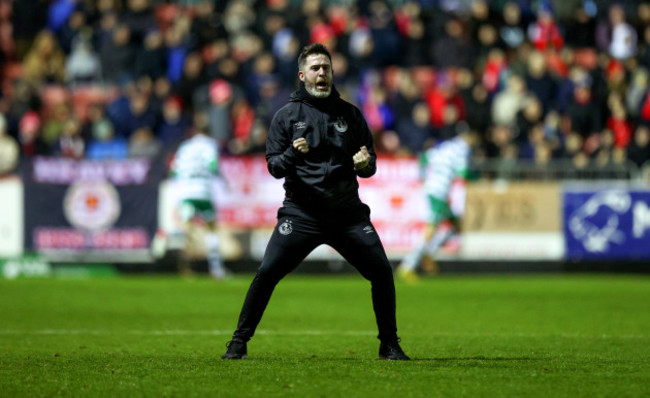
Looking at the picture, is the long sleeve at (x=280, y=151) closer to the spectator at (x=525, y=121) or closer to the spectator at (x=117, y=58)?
the spectator at (x=525, y=121)

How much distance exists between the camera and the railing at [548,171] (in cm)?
2183

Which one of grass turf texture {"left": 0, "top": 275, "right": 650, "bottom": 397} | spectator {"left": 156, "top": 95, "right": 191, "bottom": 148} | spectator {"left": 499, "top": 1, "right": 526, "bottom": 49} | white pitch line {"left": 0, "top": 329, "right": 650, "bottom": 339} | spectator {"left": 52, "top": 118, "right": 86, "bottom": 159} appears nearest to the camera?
grass turf texture {"left": 0, "top": 275, "right": 650, "bottom": 397}

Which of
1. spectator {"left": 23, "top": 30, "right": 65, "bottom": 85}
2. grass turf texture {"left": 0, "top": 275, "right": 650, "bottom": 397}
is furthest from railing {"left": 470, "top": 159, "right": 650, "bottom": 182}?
spectator {"left": 23, "top": 30, "right": 65, "bottom": 85}

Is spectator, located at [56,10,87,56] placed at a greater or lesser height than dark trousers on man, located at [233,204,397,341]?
greater

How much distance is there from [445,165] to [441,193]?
576 millimetres

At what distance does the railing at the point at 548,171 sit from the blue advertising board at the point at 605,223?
0.28 m

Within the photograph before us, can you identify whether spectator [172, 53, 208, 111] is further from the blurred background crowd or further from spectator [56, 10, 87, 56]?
spectator [56, 10, 87, 56]

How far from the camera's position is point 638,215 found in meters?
21.7

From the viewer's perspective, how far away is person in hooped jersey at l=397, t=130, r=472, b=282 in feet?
68.9

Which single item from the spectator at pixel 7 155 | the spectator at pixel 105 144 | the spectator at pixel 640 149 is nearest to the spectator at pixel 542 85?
the spectator at pixel 640 149

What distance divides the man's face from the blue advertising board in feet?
45.4

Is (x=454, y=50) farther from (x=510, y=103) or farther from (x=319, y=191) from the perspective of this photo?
(x=319, y=191)

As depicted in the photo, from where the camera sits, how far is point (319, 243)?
8.95m

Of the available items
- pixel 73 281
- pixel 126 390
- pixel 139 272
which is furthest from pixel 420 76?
pixel 126 390
